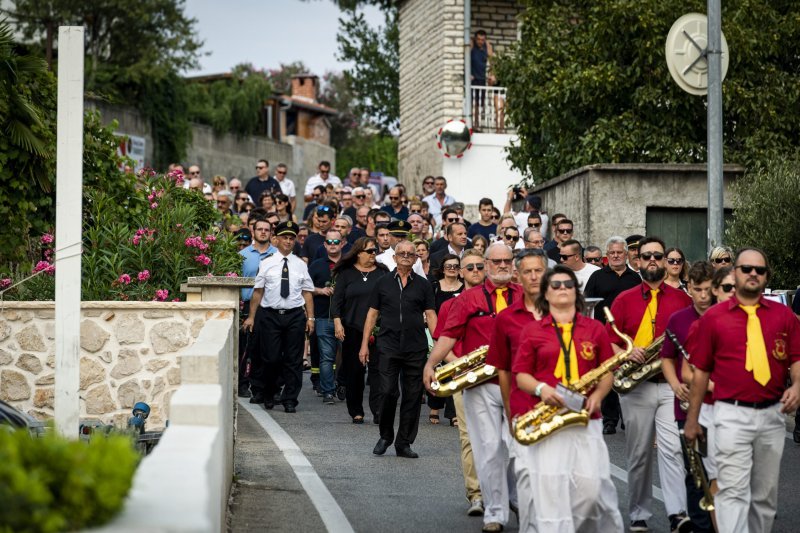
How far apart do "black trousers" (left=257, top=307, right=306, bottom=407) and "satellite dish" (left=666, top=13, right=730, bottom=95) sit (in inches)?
214

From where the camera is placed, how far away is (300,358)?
53.6 feet

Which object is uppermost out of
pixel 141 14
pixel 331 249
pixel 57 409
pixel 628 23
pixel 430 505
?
pixel 141 14

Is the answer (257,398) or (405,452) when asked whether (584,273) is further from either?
(257,398)

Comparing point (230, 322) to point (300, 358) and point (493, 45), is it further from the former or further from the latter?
point (493, 45)

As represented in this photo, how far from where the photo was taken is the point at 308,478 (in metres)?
11.4

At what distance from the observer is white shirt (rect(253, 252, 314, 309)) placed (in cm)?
1648

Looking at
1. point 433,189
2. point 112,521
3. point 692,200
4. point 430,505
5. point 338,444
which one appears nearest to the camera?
point 112,521

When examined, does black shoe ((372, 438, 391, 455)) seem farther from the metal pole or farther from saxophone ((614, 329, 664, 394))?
the metal pole

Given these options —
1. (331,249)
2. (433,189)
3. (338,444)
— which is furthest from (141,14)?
(338,444)

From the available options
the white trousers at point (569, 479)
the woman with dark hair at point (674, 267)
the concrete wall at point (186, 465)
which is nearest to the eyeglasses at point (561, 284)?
the white trousers at point (569, 479)

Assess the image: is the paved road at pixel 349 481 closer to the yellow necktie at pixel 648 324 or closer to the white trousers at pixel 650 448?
the white trousers at pixel 650 448

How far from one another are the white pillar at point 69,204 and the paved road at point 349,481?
1532 mm

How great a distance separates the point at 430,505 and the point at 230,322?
77.3 inches

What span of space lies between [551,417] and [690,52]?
10.7 metres
